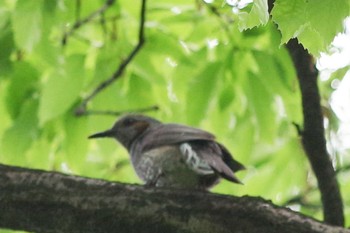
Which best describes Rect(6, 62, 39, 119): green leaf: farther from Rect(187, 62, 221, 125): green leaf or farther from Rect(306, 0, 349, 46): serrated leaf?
Rect(306, 0, 349, 46): serrated leaf

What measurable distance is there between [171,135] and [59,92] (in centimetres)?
84

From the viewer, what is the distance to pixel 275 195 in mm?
4555

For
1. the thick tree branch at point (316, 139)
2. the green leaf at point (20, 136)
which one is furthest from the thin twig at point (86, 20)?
the thick tree branch at point (316, 139)

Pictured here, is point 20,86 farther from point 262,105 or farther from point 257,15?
point 257,15

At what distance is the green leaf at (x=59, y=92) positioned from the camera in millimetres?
3762

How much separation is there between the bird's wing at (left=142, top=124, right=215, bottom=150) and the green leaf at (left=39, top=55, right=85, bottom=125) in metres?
0.69

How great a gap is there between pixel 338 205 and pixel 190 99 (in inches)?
40.7

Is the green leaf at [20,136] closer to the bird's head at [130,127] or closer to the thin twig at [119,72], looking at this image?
the thin twig at [119,72]

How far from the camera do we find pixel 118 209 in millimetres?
2793

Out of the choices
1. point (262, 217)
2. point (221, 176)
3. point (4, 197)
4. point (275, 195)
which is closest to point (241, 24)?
point (262, 217)

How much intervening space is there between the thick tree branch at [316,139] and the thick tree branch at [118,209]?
0.88 meters

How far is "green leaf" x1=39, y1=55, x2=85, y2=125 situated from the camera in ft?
12.3

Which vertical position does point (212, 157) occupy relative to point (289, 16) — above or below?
below

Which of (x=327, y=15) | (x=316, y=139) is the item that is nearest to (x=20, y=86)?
(x=316, y=139)
